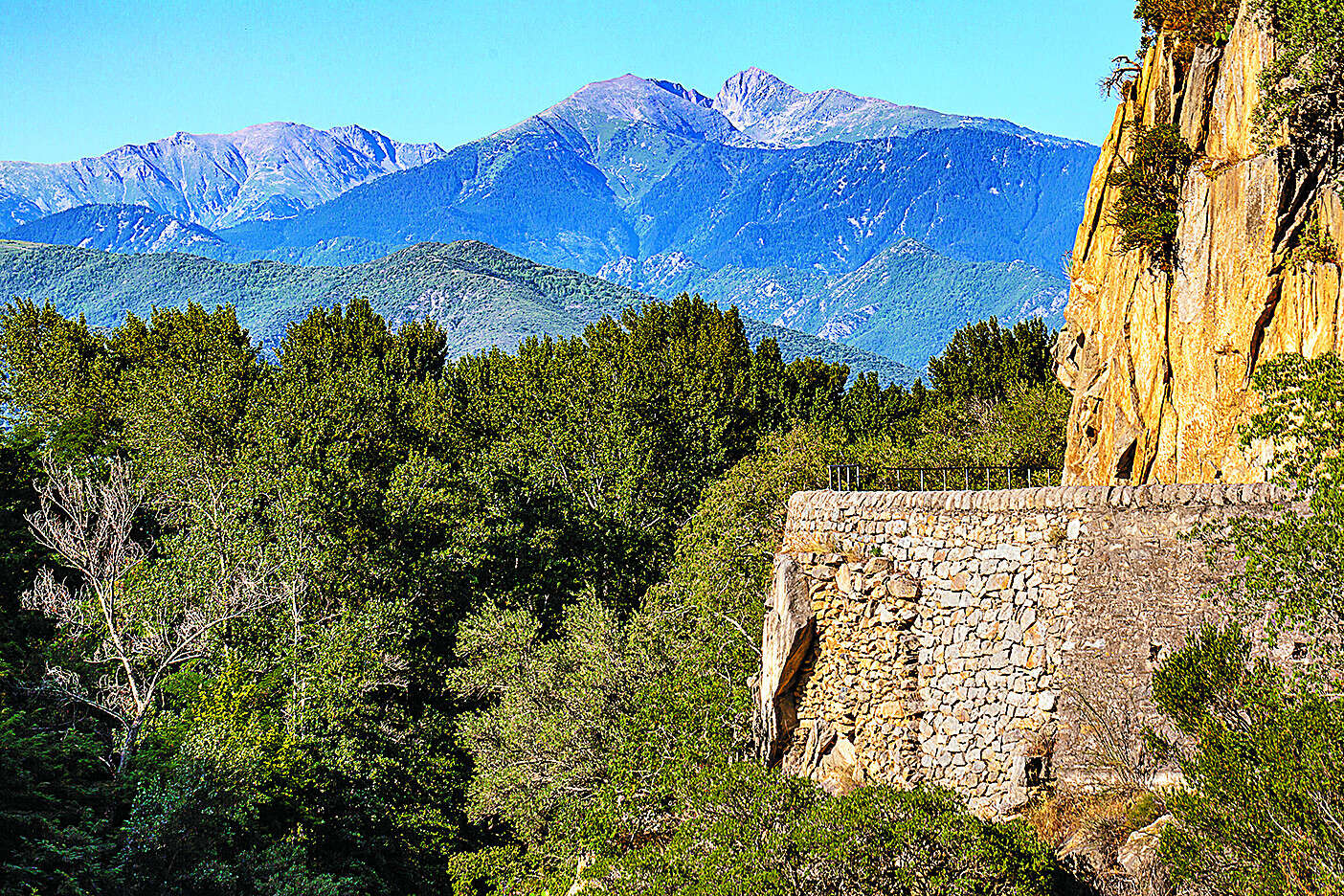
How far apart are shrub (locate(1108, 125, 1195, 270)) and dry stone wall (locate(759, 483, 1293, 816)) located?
9.65m

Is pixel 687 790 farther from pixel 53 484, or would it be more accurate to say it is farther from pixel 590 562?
pixel 53 484

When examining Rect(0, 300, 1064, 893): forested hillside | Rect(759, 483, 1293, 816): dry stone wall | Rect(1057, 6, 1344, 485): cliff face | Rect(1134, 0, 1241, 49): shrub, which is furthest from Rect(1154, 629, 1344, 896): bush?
Rect(1134, 0, 1241, 49): shrub

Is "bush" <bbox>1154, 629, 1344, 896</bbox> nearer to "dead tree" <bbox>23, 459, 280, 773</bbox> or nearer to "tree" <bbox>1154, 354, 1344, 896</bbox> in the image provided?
"tree" <bbox>1154, 354, 1344, 896</bbox>

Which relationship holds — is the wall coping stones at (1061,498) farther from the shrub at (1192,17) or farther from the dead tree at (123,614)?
the dead tree at (123,614)

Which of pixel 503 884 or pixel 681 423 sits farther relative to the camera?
pixel 681 423

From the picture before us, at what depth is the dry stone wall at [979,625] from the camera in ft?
49.5

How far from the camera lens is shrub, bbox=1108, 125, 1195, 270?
22688mm

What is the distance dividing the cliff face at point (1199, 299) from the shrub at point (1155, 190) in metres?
0.34

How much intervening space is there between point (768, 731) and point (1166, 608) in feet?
21.8

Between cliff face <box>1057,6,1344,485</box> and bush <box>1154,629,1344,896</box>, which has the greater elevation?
cliff face <box>1057,6,1344,485</box>

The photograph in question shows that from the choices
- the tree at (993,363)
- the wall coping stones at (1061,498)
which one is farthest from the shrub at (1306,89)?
the tree at (993,363)

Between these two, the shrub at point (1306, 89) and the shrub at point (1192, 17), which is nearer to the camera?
the shrub at point (1306, 89)

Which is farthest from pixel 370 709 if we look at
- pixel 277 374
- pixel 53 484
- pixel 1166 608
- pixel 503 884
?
pixel 277 374

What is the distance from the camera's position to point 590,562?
37156mm
